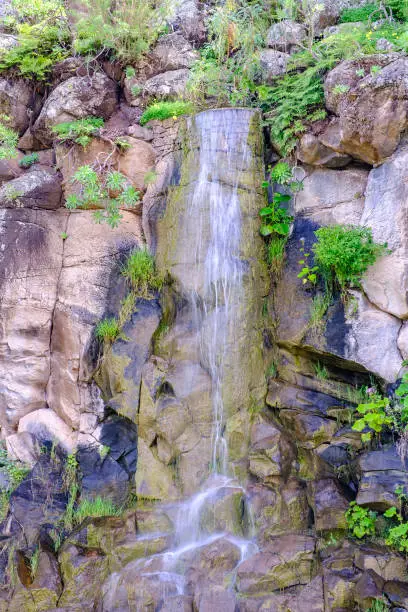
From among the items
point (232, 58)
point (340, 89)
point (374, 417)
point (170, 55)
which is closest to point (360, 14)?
point (232, 58)

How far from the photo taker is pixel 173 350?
6.07 m

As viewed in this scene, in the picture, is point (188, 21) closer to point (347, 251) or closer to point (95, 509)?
point (347, 251)

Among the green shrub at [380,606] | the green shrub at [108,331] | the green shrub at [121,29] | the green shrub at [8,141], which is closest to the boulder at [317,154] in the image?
the green shrub at [108,331]

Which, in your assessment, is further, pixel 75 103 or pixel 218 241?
pixel 75 103

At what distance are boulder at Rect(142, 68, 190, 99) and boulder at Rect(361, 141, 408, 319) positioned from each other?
377 centimetres

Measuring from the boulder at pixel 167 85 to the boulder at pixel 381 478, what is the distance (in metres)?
5.91

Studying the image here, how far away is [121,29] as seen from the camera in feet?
27.2

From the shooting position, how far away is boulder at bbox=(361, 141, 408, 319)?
212 inches

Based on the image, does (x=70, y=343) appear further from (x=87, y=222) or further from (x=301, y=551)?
(x=301, y=551)

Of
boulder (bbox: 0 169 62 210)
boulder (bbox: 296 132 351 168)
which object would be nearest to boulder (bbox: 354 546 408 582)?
boulder (bbox: 296 132 351 168)

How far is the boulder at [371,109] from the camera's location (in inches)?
219

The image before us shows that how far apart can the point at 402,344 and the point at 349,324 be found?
1.85 ft

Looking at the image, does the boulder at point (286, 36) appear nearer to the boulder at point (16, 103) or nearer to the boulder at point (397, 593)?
the boulder at point (16, 103)

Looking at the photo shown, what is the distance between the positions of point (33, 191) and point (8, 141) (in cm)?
121
